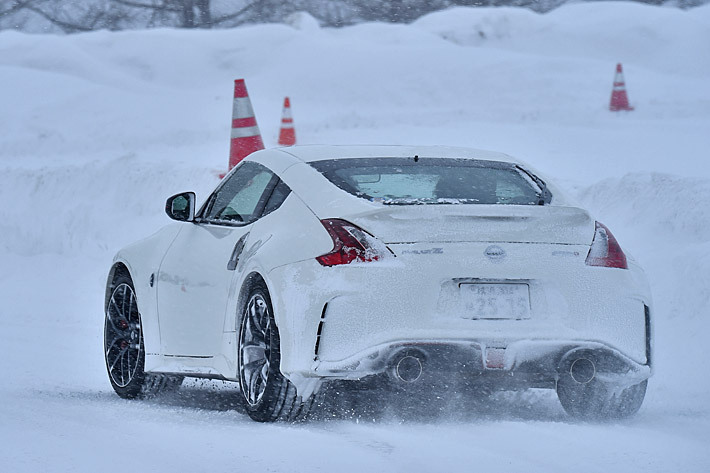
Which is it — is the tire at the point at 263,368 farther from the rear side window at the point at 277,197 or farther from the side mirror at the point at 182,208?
the side mirror at the point at 182,208

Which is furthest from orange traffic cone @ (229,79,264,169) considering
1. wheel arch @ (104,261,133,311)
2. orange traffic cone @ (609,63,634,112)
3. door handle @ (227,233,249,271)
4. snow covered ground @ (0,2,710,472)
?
orange traffic cone @ (609,63,634,112)

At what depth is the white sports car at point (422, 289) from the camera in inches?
210

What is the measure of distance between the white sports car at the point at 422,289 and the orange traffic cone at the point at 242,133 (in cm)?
545

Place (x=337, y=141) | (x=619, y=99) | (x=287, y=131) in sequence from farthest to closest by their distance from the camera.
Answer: (x=619, y=99) → (x=337, y=141) → (x=287, y=131)

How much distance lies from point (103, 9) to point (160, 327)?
1429 inches

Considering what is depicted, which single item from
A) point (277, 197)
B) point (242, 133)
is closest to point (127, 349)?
point (277, 197)

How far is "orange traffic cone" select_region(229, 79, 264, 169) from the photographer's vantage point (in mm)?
11688

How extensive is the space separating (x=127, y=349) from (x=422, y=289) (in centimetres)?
244

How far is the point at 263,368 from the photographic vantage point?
5.71m

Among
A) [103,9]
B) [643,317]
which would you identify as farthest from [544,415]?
[103,9]

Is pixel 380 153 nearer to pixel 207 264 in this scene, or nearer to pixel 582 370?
pixel 207 264

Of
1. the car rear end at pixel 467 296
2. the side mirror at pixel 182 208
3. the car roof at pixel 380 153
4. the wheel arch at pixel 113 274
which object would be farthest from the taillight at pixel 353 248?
the wheel arch at pixel 113 274

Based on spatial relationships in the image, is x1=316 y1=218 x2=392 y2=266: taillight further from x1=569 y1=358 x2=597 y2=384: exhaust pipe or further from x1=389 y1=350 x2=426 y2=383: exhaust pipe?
x1=569 y1=358 x2=597 y2=384: exhaust pipe

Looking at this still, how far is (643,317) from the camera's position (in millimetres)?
5711
